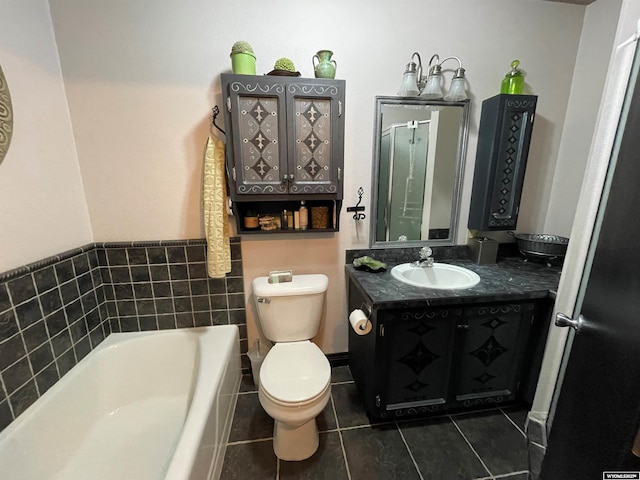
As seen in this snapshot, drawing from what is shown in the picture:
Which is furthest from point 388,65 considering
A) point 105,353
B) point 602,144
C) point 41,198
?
point 105,353

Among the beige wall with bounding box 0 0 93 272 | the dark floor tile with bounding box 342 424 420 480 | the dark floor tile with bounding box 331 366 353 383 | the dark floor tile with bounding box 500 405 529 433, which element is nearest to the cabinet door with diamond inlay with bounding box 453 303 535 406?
the dark floor tile with bounding box 500 405 529 433

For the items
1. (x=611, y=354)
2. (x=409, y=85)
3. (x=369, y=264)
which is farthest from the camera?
(x=369, y=264)

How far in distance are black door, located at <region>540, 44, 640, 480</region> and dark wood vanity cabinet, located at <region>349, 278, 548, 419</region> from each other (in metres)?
0.56

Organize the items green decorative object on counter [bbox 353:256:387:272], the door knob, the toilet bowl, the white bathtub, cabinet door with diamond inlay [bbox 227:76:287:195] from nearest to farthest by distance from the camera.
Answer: the door knob
the white bathtub
the toilet bowl
cabinet door with diamond inlay [bbox 227:76:287:195]
green decorative object on counter [bbox 353:256:387:272]

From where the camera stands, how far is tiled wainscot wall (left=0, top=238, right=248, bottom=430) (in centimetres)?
105

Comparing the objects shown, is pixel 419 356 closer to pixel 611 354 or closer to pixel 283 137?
pixel 611 354

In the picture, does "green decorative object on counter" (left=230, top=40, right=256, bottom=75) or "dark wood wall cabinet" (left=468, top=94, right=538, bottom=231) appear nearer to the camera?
"green decorative object on counter" (left=230, top=40, right=256, bottom=75)

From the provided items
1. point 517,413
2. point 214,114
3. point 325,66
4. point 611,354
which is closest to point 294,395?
point 611,354

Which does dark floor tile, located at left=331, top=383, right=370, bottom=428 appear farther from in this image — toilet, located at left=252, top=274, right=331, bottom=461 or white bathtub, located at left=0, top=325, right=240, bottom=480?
white bathtub, located at left=0, top=325, right=240, bottom=480

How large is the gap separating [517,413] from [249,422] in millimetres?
1572

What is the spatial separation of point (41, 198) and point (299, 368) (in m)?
1.47

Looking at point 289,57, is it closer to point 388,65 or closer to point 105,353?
point 388,65

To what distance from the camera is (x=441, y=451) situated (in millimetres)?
1312

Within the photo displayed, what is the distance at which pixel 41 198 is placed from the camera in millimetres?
1199
